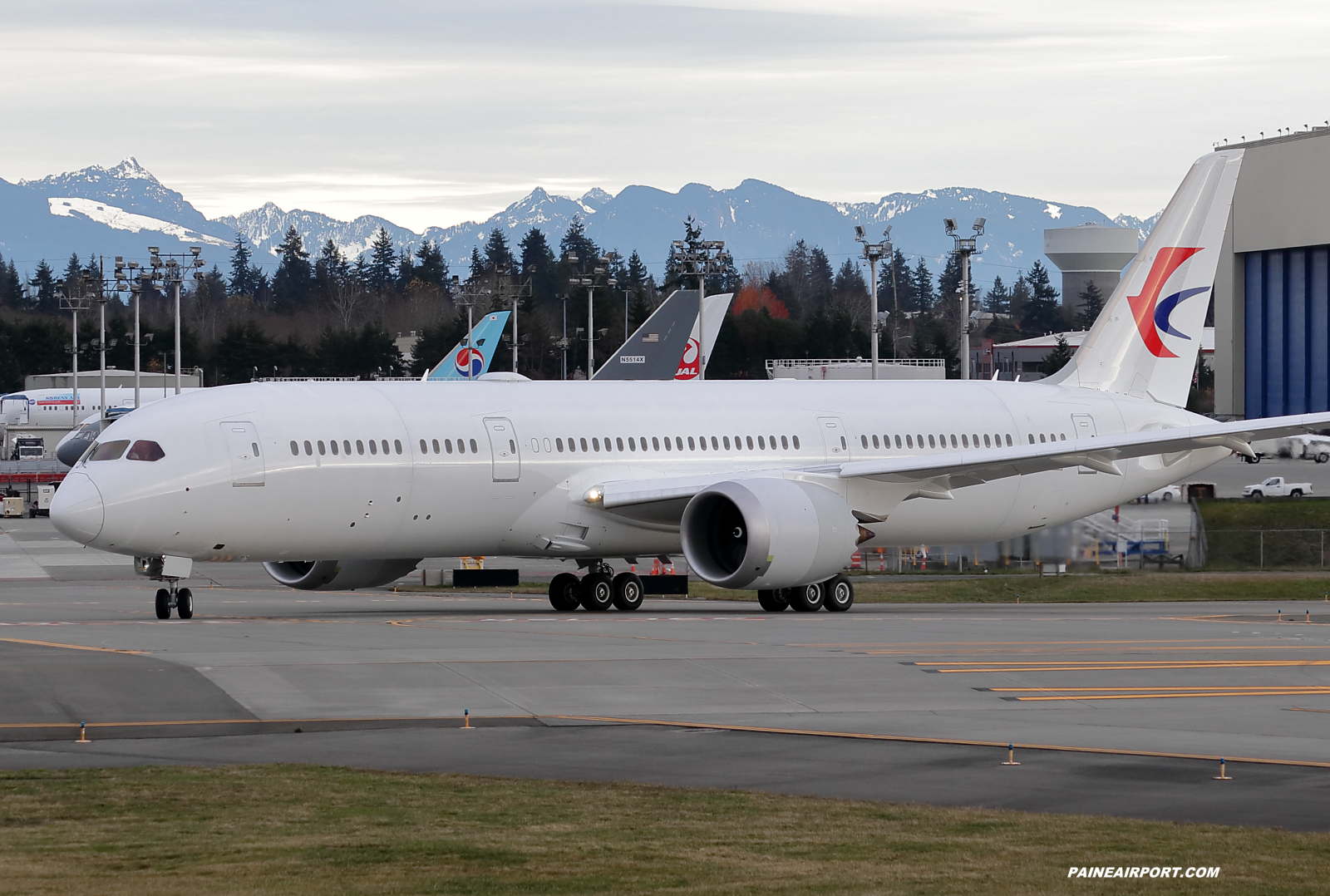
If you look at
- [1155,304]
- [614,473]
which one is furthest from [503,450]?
[1155,304]

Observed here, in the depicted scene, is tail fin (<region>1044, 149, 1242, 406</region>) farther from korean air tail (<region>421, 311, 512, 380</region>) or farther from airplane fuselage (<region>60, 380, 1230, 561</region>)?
korean air tail (<region>421, 311, 512, 380</region>)

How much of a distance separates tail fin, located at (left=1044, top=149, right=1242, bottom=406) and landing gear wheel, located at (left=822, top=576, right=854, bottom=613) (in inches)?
353

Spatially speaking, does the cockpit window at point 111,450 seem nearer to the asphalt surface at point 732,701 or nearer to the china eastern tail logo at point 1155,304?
the asphalt surface at point 732,701

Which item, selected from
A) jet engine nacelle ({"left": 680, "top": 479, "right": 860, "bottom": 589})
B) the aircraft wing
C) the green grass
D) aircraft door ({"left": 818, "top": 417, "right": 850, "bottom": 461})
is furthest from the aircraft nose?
the green grass

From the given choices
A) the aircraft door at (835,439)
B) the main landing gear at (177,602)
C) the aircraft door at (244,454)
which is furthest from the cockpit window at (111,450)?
the aircraft door at (835,439)

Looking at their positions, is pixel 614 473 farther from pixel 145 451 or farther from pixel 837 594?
pixel 145 451

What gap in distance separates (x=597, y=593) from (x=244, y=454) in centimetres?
786

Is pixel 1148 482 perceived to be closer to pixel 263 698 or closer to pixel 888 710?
pixel 888 710

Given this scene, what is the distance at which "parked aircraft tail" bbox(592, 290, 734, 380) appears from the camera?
78188 millimetres

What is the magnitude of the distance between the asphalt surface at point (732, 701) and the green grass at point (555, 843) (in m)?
1.08

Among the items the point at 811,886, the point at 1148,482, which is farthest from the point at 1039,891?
the point at 1148,482

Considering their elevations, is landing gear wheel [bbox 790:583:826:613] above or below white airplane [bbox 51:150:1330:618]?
below

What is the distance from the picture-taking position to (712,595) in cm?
4266

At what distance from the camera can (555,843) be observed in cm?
1221
